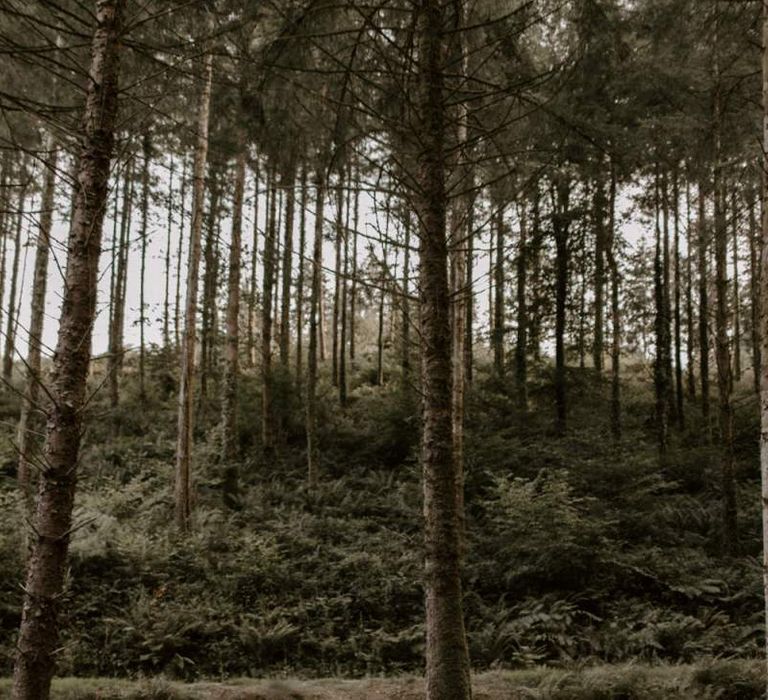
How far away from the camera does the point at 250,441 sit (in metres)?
17.3

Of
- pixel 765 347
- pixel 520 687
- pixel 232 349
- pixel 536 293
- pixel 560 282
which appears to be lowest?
pixel 520 687

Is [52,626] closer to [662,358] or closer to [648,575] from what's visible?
[648,575]

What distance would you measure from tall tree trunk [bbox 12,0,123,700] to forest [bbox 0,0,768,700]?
0.02m

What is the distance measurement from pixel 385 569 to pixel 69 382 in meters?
7.68

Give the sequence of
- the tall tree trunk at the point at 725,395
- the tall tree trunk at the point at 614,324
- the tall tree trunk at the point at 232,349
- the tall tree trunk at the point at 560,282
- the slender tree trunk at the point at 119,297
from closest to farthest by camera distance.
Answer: the tall tree trunk at the point at 725,395 < the tall tree trunk at the point at 232,349 < the tall tree trunk at the point at 614,324 < the tall tree trunk at the point at 560,282 < the slender tree trunk at the point at 119,297

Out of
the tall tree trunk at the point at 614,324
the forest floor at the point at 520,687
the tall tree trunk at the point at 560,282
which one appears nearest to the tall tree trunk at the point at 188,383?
the forest floor at the point at 520,687

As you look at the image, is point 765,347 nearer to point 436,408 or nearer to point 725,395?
point 436,408

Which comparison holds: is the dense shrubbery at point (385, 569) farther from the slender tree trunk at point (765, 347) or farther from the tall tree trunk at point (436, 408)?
the slender tree trunk at point (765, 347)

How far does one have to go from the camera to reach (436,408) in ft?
14.9

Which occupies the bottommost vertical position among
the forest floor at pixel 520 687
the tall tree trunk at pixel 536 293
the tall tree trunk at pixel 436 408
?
the forest floor at pixel 520 687

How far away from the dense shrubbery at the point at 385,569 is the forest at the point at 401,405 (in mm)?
60

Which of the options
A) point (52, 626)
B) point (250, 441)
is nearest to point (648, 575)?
point (52, 626)

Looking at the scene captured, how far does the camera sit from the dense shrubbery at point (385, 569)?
26.2 ft

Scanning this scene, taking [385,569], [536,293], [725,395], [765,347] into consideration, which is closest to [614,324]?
[536,293]
